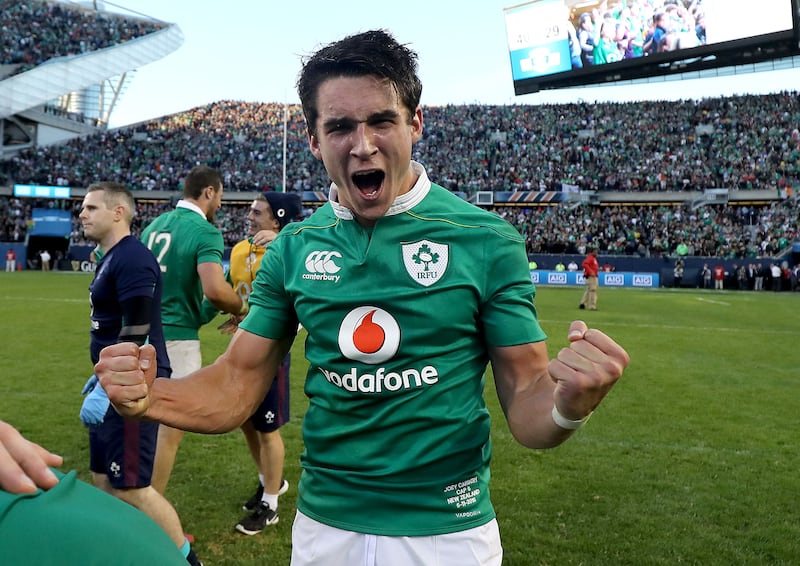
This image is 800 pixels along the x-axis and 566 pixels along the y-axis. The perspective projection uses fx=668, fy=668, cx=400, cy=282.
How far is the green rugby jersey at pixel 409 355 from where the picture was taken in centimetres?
199

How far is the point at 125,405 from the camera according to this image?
187 cm

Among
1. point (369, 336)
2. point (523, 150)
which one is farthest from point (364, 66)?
point (523, 150)

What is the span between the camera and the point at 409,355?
78.2 inches

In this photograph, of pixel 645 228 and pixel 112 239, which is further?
pixel 645 228

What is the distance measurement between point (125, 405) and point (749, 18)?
36231mm

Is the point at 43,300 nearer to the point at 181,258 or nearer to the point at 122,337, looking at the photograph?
the point at 181,258

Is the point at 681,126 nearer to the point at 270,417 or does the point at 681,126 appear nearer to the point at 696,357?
the point at 696,357

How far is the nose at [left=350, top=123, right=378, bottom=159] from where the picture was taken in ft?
6.61

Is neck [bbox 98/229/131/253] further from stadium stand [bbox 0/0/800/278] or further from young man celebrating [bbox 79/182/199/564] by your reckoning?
stadium stand [bbox 0/0/800/278]

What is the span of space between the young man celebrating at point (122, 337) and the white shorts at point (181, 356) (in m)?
0.83

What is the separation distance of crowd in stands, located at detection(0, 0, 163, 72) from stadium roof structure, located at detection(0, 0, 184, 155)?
1527 millimetres

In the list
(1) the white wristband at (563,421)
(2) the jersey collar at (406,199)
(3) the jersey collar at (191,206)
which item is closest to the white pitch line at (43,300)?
(3) the jersey collar at (191,206)

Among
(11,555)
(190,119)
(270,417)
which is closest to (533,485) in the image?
(270,417)

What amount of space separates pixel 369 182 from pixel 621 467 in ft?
16.5
